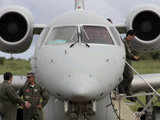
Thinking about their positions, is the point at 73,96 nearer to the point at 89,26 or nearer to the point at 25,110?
the point at 89,26

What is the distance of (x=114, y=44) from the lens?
6.75 meters

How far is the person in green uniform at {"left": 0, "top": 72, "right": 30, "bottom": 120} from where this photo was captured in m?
7.20

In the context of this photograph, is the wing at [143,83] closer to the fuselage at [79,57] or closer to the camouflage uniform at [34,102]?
the fuselage at [79,57]

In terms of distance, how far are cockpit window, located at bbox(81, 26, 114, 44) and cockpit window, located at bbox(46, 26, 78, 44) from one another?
0.18 m

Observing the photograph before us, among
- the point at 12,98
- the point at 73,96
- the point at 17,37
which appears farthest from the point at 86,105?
the point at 17,37

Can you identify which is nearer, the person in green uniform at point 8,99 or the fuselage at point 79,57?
the fuselage at point 79,57

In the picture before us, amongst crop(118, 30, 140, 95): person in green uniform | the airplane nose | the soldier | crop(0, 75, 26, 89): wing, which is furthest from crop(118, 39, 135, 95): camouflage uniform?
crop(0, 75, 26, 89): wing

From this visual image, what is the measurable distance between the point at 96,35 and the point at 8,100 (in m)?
2.27

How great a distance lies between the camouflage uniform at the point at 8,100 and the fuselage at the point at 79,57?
75cm

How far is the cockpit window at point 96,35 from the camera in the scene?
256 inches

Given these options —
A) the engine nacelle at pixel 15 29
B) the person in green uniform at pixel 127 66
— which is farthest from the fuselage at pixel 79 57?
the engine nacelle at pixel 15 29

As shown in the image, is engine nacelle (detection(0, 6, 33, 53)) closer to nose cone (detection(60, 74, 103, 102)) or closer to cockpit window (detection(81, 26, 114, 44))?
cockpit window (detection(81, 26, 114, 44))

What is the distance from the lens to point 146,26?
384 inches

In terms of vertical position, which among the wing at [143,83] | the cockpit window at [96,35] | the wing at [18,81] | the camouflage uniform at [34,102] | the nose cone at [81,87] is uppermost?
the cockpit window at [96,35]
